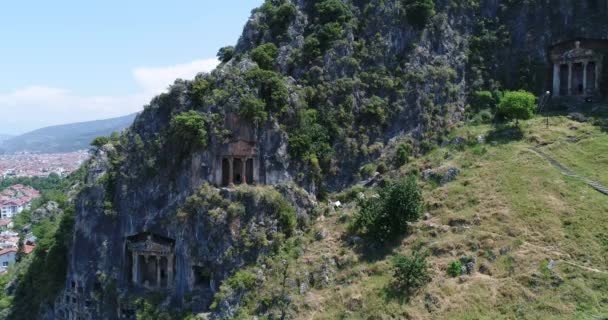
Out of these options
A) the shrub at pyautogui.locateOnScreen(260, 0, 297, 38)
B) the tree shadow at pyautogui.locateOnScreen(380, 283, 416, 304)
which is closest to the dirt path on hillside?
the tree shadow at pyautogui.locateOnScreen(380, 283, 416, 304)

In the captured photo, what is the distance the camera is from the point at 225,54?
6975cm

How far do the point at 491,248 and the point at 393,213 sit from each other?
878 centimetres

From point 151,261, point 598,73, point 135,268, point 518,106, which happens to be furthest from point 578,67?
point 135,268

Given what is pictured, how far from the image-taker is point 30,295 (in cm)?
6662

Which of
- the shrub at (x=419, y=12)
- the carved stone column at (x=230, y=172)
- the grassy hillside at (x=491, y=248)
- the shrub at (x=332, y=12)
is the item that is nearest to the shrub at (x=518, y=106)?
the grassy hillside at (x=491, y=248)

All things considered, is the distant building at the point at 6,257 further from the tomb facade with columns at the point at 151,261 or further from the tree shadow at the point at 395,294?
the tree shadow at the point at 395,294

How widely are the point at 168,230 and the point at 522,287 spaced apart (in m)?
32.4

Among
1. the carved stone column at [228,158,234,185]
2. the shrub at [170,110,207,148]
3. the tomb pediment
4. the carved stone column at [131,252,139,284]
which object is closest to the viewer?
the shrub at [170,110,207,148]

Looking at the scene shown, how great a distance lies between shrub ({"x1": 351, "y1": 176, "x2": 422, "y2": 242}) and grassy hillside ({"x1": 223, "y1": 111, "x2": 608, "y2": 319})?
1176mm

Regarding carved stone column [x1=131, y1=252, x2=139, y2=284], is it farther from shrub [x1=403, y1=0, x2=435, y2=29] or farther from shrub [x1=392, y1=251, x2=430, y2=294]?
shrub [x1=403, y1=0, x2=435, y2=29]

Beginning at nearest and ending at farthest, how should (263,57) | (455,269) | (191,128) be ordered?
(455,269)
(191,128)
(263,57)

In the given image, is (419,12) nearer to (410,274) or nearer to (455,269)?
(455,269)

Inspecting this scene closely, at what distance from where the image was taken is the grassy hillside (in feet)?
129

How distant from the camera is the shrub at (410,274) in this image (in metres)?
41.7
